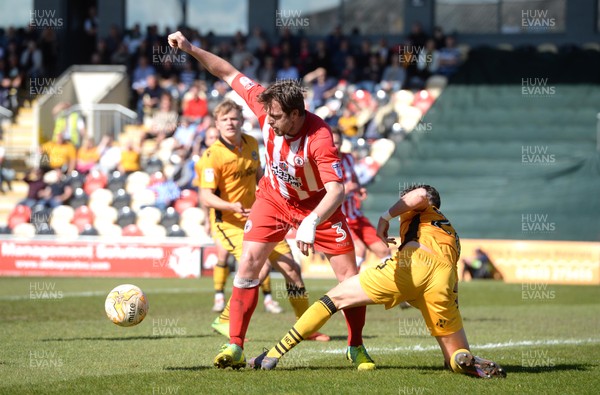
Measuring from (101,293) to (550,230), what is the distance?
10.6 m

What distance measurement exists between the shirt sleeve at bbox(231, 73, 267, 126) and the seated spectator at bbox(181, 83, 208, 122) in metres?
18.2

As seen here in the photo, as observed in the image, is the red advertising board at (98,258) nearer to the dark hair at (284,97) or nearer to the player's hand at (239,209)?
the player's hand at (239,209)

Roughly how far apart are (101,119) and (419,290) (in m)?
20.8

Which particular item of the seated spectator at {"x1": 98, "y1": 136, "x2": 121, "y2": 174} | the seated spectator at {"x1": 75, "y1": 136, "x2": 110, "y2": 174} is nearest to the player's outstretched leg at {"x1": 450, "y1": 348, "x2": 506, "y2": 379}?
the seated spectator at {"x1": 98, "y1": 136, "x2": 121, "y2": 174}

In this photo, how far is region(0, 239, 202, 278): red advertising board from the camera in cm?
2097

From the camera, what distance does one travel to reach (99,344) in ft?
32.4

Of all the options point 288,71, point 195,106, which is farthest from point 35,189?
point 288,71

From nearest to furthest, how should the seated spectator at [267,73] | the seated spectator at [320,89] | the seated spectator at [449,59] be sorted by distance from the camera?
the seated spectator at [320,89], the seated spectator at [449,59], the seated spectator at [267,73]

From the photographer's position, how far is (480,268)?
20344 mm

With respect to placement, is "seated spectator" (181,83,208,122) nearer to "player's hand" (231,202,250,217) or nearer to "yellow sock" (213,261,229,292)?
"yellow sock" (213,261,229,292)

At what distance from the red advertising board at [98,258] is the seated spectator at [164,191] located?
98.0 inches

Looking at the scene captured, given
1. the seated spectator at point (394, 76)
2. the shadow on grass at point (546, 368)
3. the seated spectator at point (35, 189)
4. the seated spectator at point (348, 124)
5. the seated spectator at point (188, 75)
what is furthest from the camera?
the seated spectator at point (188, 75)

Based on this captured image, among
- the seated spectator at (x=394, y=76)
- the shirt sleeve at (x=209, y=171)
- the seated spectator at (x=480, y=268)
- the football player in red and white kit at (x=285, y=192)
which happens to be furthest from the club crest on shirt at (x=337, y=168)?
the seated spectator at (x=394, y=76)

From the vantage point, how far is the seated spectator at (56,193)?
2462 cm
